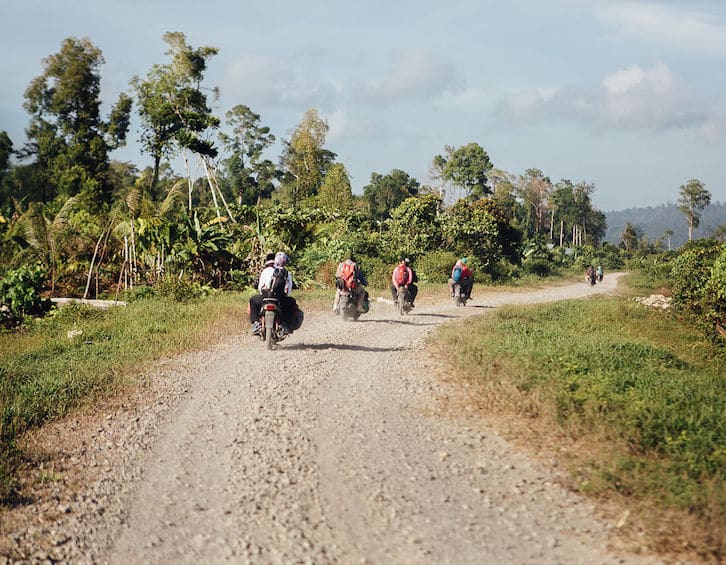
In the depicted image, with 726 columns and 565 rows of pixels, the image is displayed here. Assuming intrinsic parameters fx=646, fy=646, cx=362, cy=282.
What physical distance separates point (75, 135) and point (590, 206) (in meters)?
78.1

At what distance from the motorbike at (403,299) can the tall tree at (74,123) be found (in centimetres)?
2676

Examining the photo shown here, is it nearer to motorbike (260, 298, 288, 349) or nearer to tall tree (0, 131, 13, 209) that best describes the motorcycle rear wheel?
motorbike (260, 298, 288, 349)

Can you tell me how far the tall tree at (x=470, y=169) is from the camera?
62812 millimetres

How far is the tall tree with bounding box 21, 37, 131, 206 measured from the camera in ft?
124

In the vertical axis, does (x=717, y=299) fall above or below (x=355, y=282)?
below

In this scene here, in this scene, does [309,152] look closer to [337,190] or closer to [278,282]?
[337,190]

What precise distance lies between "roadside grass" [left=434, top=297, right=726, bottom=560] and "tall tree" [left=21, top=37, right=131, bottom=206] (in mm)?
A: 32275

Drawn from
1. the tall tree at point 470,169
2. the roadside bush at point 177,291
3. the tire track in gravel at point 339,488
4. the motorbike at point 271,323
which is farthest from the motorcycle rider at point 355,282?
the tall tree at point 470,169

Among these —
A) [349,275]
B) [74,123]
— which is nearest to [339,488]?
[349,275]

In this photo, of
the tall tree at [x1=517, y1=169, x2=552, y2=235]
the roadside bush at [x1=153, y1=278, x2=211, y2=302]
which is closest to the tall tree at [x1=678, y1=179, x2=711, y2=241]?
the tall tree at [x1=517, y1=169, x2=552, y2=235]

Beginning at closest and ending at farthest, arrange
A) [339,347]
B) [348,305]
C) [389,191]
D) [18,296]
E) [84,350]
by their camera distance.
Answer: [339,347], [84,350], [348,305], [18,296], [389,191]

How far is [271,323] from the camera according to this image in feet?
34.6

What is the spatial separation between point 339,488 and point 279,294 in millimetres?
5671

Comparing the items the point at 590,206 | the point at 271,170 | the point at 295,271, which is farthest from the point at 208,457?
the point at 590,206
